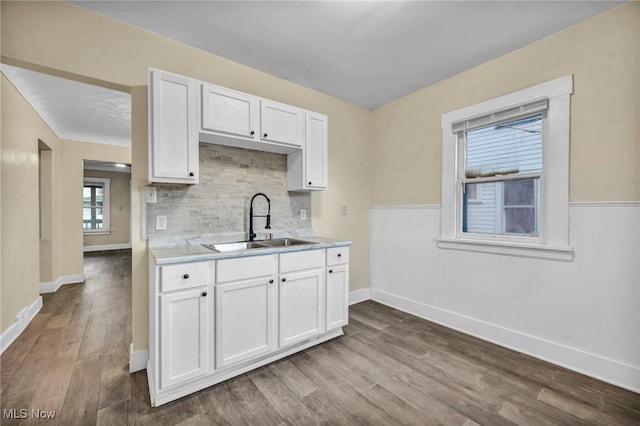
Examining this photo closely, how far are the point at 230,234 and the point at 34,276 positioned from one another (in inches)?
104

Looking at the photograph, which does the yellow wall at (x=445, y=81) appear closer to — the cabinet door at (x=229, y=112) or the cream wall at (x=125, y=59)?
the cream wall at (x=125, y=59)

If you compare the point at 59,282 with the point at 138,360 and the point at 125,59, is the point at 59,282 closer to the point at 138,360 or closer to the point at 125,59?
the point at 138,360

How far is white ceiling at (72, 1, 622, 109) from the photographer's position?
6.30 ft

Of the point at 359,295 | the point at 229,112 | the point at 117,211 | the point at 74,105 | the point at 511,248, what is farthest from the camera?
the point at 117,211

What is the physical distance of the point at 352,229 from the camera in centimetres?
366

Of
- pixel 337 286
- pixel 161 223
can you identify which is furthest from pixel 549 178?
pixel 161 223

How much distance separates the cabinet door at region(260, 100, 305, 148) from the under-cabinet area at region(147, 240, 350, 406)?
1004 millimetres

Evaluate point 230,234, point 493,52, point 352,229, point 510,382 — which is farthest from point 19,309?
point 493,52

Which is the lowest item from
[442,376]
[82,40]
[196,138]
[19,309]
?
[442,376]

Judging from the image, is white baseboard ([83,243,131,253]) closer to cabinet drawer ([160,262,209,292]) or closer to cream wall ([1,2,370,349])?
cream wall ([1,2,370,349])

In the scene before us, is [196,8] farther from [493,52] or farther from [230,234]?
[493,52]

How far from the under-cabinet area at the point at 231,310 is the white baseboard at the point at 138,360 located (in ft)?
0.63

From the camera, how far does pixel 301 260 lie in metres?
2.34

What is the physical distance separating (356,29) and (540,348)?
2924mm
